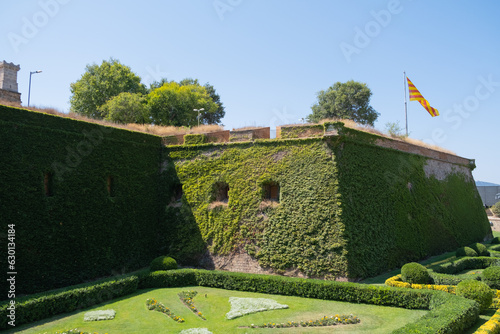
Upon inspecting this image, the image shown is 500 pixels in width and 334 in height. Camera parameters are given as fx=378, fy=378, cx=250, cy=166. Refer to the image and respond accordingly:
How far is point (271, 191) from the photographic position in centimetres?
1716

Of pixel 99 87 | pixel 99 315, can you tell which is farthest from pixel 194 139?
pixel 99 87

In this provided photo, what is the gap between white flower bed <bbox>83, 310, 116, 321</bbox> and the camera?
35.4ft

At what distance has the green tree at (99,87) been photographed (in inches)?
1385

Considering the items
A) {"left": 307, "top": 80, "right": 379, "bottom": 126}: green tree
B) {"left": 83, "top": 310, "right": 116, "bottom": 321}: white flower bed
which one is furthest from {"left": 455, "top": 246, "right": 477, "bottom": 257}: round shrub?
{"left": 307, "top": 80, "right": 379, "bottom": 126}: green tree

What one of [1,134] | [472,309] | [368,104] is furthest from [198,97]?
[472,309]

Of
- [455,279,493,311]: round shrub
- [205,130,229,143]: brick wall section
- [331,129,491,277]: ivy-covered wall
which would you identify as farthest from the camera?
[205,130,229,143]: brick wall section

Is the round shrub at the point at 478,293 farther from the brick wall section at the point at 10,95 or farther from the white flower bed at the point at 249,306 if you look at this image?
the brick wall section at the point at 10,95

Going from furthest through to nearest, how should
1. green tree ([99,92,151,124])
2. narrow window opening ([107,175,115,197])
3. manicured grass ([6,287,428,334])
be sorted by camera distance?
1. green tree ([99,92,151,124])
2. narrow window opening ([107,175,115,197])
3. manicured grass ([6,287,428,334])

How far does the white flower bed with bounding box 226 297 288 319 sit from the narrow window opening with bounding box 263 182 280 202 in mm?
5234

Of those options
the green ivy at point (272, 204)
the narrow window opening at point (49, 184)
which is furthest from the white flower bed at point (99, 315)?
the green ivy at point (272, 204)

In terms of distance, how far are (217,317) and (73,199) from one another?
7558 millimetres

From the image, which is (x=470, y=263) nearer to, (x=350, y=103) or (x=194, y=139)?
(x=194, y=139)

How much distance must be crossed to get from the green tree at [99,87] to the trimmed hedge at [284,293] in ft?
Answer: 79.6

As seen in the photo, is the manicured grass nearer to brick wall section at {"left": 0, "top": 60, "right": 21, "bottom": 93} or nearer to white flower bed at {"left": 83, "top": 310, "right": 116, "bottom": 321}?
white flower bed at {"left": 83, "top": 310, "right": 116, "bottom": 321}
